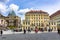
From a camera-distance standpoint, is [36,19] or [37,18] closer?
[36,19]

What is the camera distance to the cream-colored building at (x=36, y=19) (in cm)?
11381

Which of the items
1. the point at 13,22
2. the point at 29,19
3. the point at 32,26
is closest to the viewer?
the point at 32,26

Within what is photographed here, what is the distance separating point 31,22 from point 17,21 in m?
13.9

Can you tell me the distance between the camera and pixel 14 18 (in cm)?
12925

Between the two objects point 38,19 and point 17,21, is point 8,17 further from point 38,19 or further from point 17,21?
point 38,19

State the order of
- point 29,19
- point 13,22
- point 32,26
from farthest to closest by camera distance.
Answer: point 13,22, point 29,19, point 32,26

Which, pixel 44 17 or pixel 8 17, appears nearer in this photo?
pixel 44 17

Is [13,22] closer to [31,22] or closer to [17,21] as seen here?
[17,21]

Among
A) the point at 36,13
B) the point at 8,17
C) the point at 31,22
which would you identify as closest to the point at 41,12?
the point at 36,13

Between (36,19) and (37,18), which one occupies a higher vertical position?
(37,18)

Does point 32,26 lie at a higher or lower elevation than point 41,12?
lower

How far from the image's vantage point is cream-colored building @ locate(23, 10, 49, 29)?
114 m

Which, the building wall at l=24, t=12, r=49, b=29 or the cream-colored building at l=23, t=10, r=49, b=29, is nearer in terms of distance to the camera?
the cream-colored building at l=23, t=10, r=49, b=29

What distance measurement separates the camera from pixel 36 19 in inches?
4744
